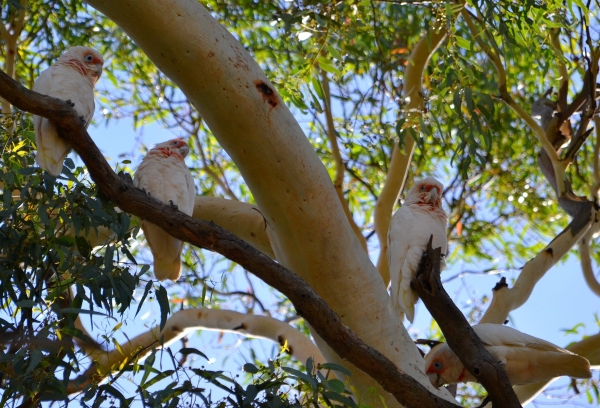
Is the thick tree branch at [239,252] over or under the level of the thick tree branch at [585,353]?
under

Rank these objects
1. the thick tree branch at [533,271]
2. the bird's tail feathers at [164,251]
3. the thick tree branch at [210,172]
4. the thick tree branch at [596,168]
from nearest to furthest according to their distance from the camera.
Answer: the bird's tail feathers at [164,251] → the thick tree branch at [533,271] → the thick tree branch at [596,168] → the thick tree branch at [210,172]

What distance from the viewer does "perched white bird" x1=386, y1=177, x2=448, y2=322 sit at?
2.54 m

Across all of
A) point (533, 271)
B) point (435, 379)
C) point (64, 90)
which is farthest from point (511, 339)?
point (64, 90)

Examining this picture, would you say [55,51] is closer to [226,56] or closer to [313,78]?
[313,78]

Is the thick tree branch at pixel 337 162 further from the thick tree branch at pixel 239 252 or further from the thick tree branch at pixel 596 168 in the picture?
the thick tree branch at pixel 239 252

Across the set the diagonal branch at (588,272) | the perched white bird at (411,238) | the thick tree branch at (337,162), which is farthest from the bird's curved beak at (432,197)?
the diagonal branch at (588,272)

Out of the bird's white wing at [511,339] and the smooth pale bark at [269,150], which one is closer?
the smooth pale bark at [269,150]

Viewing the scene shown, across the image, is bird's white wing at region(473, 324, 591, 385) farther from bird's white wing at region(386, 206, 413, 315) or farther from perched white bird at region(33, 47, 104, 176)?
perched white bird at region(33, 47, 104, 176)

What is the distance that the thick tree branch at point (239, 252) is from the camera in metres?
1.85

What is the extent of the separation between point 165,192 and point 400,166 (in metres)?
1.38

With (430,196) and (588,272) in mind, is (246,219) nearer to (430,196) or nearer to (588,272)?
(430,196)

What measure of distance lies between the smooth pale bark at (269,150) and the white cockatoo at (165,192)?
46 cm

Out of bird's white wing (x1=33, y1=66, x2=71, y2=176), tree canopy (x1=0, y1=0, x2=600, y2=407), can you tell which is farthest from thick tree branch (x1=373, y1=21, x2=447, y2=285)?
bird's white wing (x1=33, y1=66, x2=71, y2=176)

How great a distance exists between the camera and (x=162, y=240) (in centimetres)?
255
